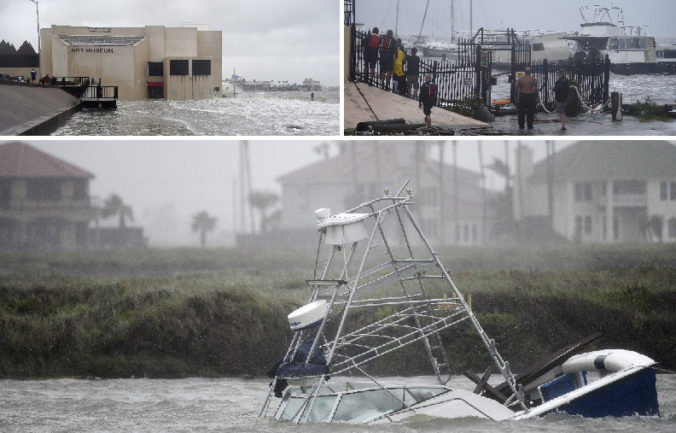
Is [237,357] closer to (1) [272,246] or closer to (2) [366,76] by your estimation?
(1) [272,246]

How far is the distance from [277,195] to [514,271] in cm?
329

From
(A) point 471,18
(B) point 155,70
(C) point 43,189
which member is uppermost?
(A) point 471,18

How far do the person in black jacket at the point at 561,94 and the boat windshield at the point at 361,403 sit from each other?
5444mm

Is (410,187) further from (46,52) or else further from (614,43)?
(46,52)

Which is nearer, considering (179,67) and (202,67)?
(179,67)

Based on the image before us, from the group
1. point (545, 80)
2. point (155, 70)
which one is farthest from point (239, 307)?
point (545, 80)

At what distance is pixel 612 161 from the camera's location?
14.4 metres

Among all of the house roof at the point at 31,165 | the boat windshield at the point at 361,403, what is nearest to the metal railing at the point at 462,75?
the house roof at the point at 31,165

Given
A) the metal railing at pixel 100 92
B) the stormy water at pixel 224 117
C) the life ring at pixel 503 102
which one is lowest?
the stormy water at pixel 224 117

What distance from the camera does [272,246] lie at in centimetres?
1497

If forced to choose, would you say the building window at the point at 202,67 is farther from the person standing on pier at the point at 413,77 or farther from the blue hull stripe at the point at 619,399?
the blue hull stripe at the point at 619,399

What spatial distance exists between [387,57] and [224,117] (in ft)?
6.93

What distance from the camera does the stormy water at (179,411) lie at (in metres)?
8.65

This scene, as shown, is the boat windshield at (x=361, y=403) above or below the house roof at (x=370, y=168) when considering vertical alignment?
below
